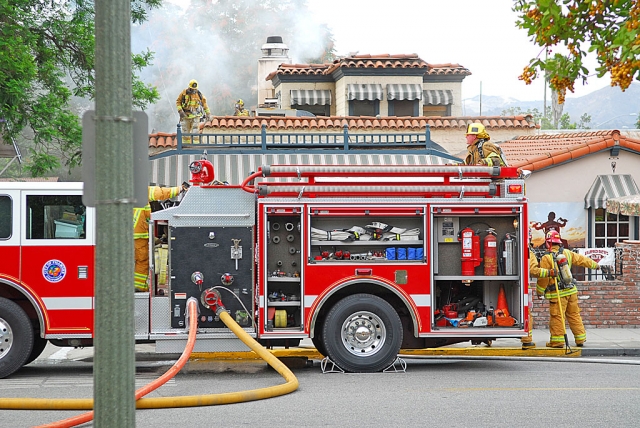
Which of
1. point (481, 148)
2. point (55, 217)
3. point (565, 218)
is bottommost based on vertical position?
point (55, 217)

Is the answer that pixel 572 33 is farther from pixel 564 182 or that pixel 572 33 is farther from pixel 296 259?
pixel 564 182

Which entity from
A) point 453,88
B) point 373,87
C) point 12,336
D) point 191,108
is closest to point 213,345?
point 12,336

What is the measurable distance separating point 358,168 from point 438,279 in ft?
5.24

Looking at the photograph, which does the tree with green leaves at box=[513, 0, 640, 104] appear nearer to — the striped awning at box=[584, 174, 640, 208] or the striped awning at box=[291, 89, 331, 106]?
the striped awning at box=[584, 174, 640, 208]

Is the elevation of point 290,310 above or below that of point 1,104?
below

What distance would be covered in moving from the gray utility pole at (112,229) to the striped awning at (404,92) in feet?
76.6

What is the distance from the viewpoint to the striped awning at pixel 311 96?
→ 28500mm

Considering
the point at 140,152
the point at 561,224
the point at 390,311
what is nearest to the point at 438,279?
the point at 390,311

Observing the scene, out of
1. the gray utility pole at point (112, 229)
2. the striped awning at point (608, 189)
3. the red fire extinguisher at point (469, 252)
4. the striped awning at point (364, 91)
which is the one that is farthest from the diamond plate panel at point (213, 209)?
the striped awning at point (364, 91)

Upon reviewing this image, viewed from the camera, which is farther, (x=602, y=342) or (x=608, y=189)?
(x=608, y=189)

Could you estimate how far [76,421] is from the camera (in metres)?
7.30

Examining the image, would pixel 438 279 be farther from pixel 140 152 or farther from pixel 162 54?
pixel 162 54

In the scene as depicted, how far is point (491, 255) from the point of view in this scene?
1046 centimetres

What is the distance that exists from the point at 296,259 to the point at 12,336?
10.7ft
